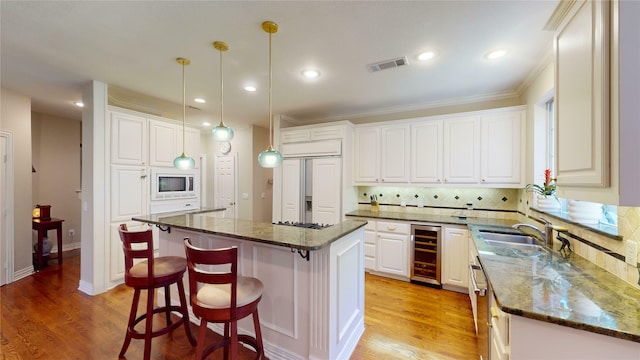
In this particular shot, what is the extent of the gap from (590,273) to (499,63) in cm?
206

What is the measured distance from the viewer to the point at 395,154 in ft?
12.5

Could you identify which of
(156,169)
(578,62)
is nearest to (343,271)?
(578,62)

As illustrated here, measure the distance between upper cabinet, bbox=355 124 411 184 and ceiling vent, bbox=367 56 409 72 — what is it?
130 centimetres

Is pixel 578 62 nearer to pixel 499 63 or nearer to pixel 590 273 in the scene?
pixel 590 273

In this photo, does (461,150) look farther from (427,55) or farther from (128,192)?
(128,192)

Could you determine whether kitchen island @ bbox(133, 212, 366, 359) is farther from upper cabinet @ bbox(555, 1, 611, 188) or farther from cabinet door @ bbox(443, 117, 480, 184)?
cabinet door @ bbox(443, 117, 480, 184)

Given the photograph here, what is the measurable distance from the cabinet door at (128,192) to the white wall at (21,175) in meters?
1.58

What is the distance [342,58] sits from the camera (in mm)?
2438

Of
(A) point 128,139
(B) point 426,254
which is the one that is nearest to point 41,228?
(A) point 128,139

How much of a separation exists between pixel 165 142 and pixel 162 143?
0.17 ft

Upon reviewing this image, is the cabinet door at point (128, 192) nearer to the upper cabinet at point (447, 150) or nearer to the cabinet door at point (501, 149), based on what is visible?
the upper cabinet at point (447, 150)

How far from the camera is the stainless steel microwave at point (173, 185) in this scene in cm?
374

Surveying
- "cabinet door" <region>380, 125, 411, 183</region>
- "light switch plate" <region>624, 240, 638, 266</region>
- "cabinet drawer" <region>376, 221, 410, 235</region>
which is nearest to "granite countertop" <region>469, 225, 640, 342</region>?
"light switch plate" <region>624, 240, 638, 266</region>

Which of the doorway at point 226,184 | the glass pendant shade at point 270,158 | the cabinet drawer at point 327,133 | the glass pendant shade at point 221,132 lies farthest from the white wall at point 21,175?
the cabinet drawer at point 327,133
